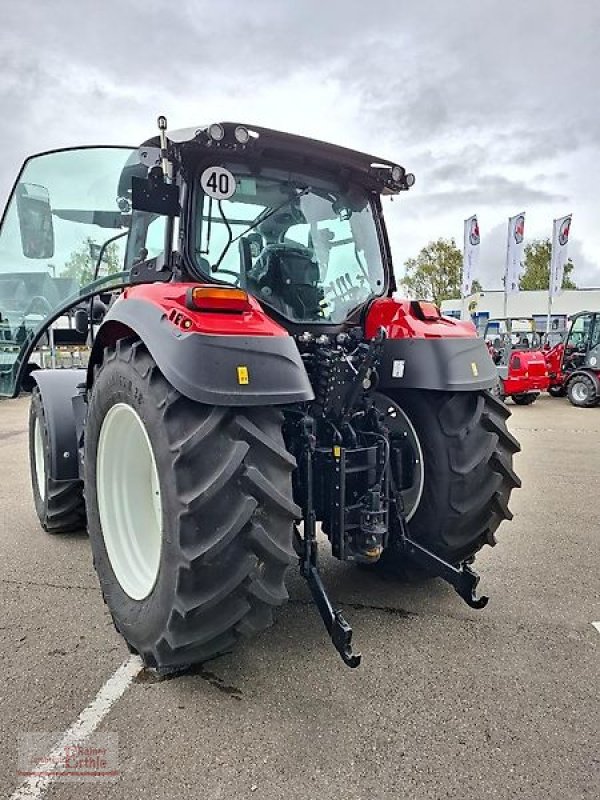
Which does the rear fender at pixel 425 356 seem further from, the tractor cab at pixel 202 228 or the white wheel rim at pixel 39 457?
the white wheel rim at pixel 39 457

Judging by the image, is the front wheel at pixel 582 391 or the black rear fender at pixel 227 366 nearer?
the black rear fender at pixel 227 366

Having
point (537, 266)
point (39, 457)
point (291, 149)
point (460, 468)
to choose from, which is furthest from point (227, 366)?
point (537, 266)

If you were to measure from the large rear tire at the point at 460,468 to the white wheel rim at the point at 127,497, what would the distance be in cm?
118

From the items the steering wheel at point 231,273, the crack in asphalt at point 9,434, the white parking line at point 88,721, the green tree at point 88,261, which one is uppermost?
the green tree at point 88,261

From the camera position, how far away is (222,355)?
7.06 ft

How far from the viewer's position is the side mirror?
3.68 meters

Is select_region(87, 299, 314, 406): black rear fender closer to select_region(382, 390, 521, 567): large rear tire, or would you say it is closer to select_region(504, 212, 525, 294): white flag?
select_region(382, 390, 521, 567): large rear tire

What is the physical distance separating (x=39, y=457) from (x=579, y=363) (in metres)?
13.3

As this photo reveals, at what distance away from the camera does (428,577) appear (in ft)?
11.0

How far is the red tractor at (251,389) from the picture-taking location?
216 cm

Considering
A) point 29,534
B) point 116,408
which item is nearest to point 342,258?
point 116,408

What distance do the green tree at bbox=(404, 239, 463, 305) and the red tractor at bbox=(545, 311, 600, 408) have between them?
81.2 ft

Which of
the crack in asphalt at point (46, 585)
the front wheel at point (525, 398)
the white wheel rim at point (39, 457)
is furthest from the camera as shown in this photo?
the front wheel at point (525, 398)

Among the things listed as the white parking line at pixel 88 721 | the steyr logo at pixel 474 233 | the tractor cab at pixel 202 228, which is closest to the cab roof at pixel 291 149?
the tractor cab at pixel 202 228
